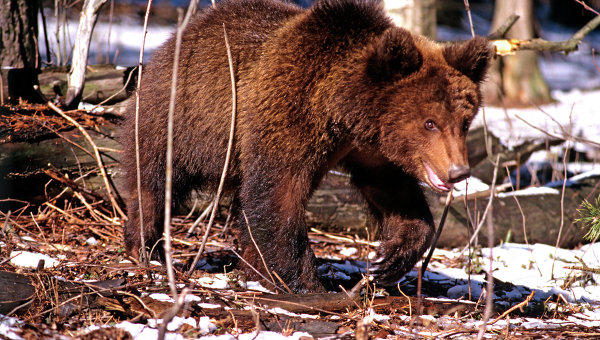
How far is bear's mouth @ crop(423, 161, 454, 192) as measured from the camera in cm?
396

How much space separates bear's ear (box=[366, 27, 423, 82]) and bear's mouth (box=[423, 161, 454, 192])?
0.66 m

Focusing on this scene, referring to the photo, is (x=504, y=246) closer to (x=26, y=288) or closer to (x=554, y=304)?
(x=554, y=304)

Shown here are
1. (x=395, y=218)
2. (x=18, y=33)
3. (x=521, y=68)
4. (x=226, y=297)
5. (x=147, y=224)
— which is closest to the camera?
(x=226, y=297)

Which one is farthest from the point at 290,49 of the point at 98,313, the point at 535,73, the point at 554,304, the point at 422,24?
the point at 535,73

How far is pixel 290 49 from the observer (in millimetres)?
4320

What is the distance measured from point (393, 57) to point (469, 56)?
562 mm

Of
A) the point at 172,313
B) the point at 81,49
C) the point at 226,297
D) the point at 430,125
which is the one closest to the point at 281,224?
the point at 226,297

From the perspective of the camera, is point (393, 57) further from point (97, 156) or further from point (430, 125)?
point (97, 156)

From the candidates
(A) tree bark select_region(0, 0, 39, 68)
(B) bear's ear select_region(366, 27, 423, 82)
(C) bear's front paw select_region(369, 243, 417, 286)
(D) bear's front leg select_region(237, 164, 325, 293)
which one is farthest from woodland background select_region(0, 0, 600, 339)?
(B) bear's ear select_region(366, 27, 423, 82)

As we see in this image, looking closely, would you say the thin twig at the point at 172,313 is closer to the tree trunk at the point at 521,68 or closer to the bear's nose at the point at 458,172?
the bear's nose at the point at 458,172

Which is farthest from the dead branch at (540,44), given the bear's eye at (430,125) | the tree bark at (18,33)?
the tree bark at (18,33)

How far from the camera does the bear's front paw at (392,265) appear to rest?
4520mm

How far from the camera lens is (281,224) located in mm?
4176

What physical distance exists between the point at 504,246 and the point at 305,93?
354 centimetres
